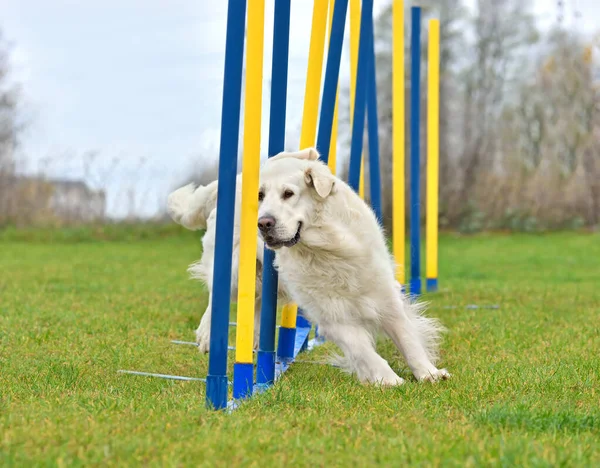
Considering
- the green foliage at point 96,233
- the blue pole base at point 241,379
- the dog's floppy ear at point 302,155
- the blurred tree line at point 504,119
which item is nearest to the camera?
the blue pole base at point 241,379

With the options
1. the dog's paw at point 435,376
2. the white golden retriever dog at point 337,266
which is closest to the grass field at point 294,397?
the dog's paw at point 435,376

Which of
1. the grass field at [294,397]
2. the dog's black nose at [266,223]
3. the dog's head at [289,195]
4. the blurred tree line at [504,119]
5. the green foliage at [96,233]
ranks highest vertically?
the blurred tree line at [504,119]

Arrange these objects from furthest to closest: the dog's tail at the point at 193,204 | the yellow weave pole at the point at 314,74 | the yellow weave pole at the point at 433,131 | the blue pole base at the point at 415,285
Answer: the yellow weave pole at the point at 433,131, the blue pole base at the point at 415,285, the dog's tail at the point at 193,204, the yellow weave pole at the point at 314,74

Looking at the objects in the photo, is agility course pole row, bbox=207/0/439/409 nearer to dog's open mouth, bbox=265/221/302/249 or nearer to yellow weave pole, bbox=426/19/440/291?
dog's open mouth, bbox=265/221/302/249

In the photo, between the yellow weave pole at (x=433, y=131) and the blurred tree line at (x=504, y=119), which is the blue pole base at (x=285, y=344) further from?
the blurred tree line at (x=504, y=119)

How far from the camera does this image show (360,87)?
17.2ft

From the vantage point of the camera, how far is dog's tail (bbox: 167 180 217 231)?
5.34 m

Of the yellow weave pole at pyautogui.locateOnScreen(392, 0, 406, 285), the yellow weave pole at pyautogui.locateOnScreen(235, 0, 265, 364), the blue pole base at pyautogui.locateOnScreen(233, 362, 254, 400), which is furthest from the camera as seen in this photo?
the yellow weave pole at pyautogui.locateOnScreen(392, 0, 406, 285)

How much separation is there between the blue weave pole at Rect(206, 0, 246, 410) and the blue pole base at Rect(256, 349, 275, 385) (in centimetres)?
85

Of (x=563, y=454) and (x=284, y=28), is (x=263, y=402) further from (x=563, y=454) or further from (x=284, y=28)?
(x=284, y=28)

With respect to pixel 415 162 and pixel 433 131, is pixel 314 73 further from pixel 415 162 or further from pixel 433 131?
pixel 433 131

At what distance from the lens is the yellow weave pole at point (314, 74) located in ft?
13.9

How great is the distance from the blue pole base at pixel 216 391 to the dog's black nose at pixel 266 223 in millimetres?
774

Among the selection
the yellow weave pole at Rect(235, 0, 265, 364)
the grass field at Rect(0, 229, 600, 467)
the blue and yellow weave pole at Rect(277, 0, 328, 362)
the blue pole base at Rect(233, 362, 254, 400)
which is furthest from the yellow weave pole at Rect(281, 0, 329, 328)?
the blue pole base at Rect(233, 362, 254, 400)
